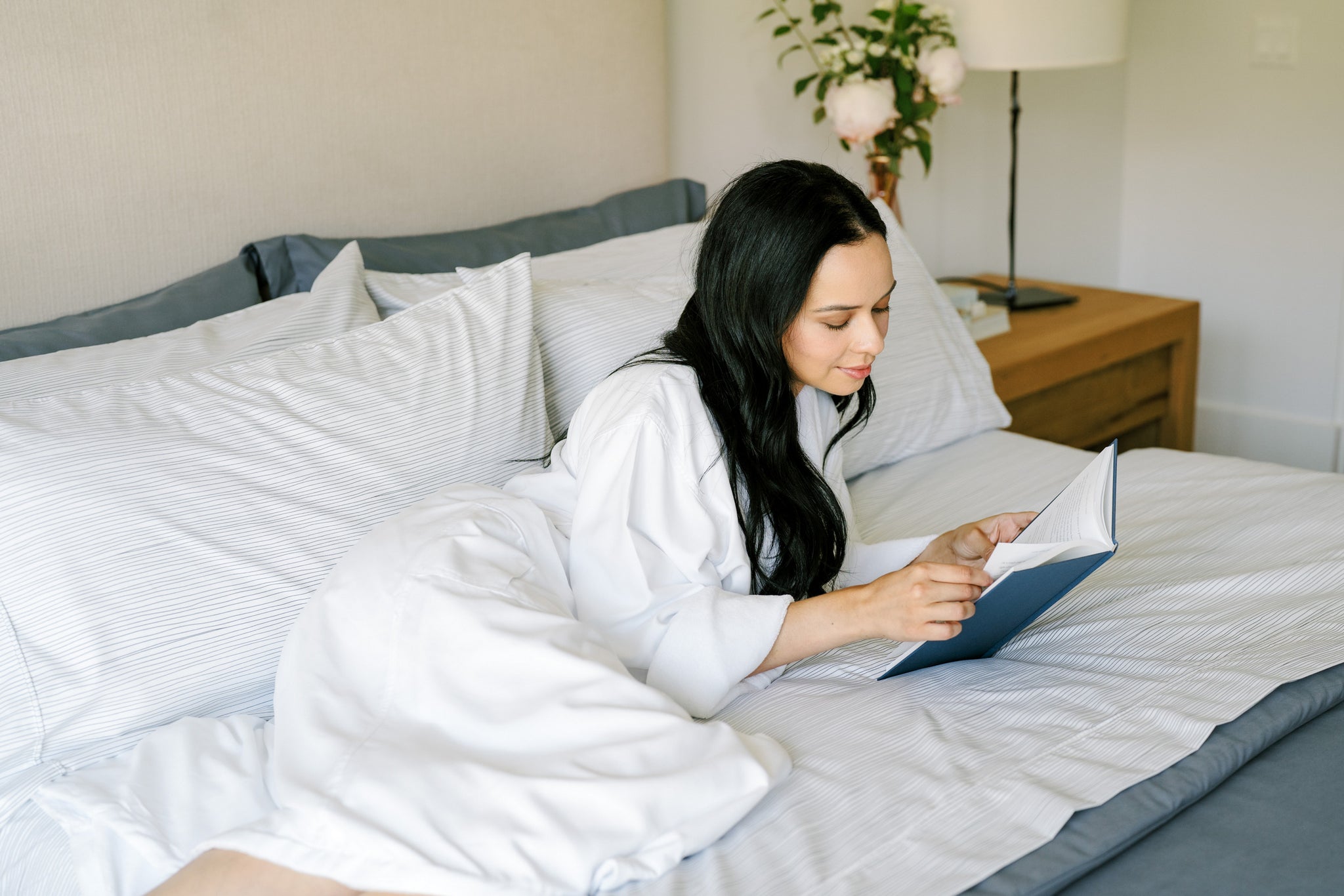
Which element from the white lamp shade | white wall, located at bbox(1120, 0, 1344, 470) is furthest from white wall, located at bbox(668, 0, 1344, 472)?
the white lamp shade

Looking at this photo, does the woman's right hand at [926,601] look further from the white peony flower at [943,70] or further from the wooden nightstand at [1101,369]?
the white peony flower at [943,70]

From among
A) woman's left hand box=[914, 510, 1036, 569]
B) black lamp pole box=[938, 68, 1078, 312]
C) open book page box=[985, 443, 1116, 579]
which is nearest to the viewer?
open book page box=[985, 443, 1116, 579]

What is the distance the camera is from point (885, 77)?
2326 millimetres

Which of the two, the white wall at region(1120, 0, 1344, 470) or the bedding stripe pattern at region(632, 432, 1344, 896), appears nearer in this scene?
the bedding stripe pattern at region(632, 432, 1344, 896)

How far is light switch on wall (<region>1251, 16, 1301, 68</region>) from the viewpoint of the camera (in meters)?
2.86

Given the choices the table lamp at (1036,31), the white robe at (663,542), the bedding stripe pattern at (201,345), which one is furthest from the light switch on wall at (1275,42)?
the bedding stripe pattern at (201,345)

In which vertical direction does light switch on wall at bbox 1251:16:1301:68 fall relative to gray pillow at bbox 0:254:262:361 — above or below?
above

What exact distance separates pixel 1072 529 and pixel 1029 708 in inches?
7.2

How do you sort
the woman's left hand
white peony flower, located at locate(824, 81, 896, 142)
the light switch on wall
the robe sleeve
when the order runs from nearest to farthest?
the robe sleeve
the woman's left hand
white peony flower, located at locate(824, 81, 896, 142)
the light switch on wall

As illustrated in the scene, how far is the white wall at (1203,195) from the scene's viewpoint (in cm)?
288

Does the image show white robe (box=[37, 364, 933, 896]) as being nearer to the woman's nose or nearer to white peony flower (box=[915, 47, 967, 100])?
the woman's nose

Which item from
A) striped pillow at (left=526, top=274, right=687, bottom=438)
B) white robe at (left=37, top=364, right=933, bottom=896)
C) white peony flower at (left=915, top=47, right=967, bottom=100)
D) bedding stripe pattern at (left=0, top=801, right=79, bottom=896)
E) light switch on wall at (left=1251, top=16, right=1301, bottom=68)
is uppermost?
light switch on wall at (left=1251, top=16, right=1301, bottom=68)

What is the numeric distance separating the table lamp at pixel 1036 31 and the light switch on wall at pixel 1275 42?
0.71 m

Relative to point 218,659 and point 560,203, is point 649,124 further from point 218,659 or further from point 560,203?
point 218,659
